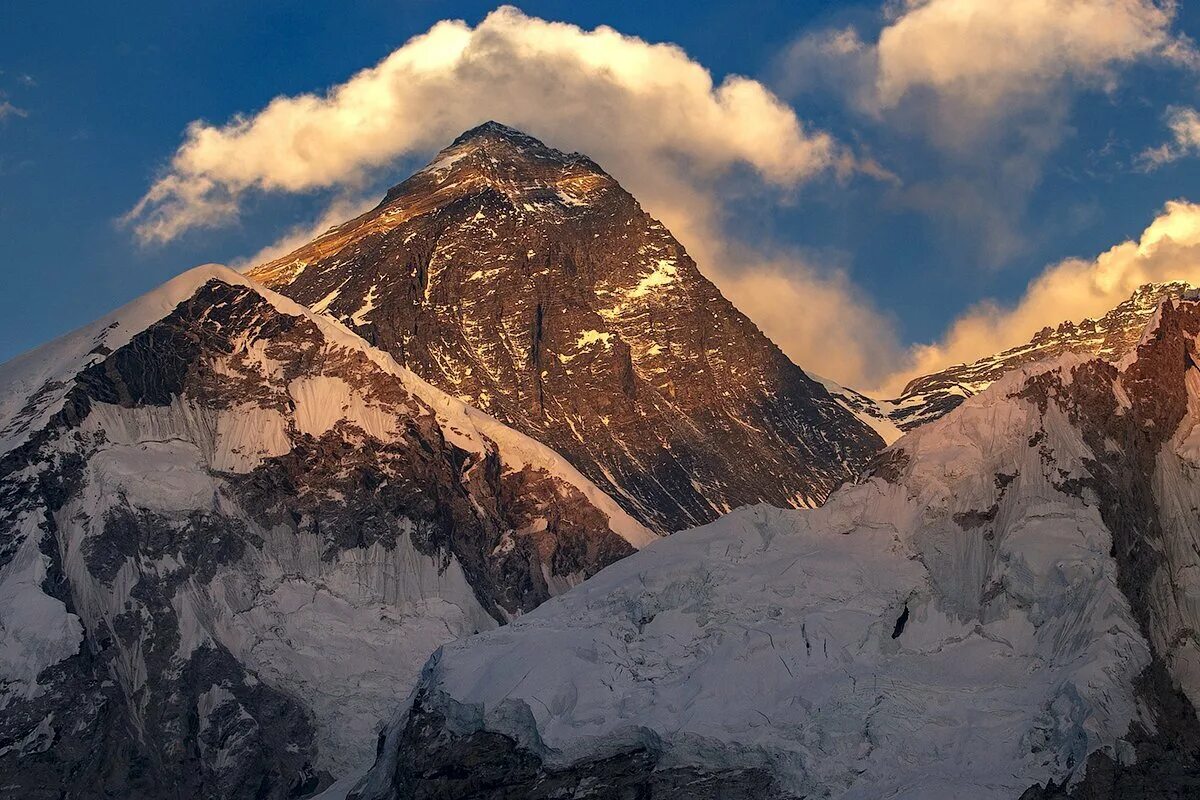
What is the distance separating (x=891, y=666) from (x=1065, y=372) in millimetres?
26992

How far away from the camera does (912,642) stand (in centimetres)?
16375

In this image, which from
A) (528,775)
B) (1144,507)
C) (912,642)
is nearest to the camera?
(528,775)

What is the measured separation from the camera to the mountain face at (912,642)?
500 ft

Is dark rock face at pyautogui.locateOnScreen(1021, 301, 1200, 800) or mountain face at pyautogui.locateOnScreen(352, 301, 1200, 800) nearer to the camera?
dark rock face at pyautogui.locateOnScreen(1021, 301, 1200, 800)

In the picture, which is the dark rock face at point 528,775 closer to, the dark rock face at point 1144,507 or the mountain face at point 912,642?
the mountain face at point 912,642

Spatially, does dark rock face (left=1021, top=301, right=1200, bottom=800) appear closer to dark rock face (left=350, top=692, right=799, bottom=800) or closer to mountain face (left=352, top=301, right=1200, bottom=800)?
mountain face (left=352, top=301, right=1200, bottom=800)

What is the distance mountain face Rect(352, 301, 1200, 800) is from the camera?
152 meters

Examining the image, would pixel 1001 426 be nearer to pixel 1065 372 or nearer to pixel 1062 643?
pixel 1065 372

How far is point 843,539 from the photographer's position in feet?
570

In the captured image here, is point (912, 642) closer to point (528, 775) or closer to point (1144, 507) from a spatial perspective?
point (1144, 507)

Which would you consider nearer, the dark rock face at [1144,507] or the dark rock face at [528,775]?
the dark rock face at [1144,507]

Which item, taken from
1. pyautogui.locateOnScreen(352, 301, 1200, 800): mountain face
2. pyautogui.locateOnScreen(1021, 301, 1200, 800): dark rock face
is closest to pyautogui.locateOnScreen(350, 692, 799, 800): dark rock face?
pyautogui.locateOnScreen(352, 301, 1200, 800): mountain face

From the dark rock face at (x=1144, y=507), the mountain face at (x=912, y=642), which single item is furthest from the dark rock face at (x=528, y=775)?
the dark rock face at (x=1144, y=507)

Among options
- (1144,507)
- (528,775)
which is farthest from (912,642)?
(528,775)
